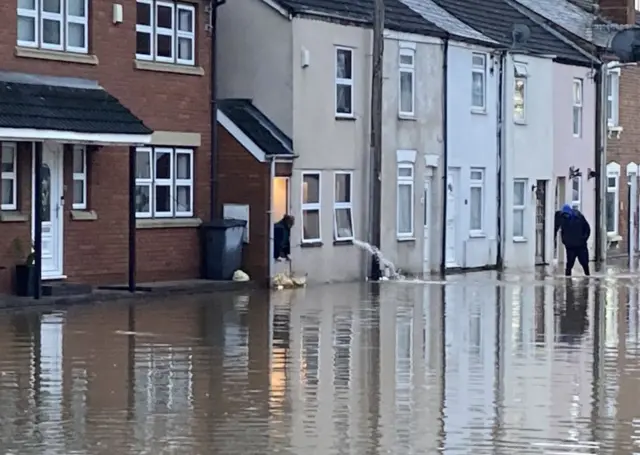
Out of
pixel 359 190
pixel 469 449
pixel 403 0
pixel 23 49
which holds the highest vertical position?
pixel 403 0

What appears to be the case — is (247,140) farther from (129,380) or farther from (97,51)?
(129,380)

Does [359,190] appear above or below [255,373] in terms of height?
above

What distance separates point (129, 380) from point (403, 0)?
23259mm

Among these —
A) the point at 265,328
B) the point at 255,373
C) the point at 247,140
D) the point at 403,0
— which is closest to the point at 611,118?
the point at 403,0

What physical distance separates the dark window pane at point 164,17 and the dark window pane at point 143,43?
42 cm

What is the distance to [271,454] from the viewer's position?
12039 millimetres

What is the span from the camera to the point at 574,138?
147ft

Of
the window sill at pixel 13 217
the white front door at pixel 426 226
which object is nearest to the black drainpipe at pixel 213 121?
the window sill at pixel 13 217

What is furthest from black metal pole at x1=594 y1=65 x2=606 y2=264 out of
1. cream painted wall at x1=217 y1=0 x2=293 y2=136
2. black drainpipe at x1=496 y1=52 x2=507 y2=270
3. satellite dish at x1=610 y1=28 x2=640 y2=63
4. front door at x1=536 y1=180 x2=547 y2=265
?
cream painted wall at x1=217 y1=0 x2=293 y2=136

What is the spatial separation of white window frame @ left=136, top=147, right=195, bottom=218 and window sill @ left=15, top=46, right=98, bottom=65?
2255 mm

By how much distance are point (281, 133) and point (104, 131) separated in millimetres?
6249

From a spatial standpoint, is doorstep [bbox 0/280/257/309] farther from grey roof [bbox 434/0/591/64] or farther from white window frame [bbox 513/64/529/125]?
grey roof [bbox 434/0/591/64]

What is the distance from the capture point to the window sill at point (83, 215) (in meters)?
27.5

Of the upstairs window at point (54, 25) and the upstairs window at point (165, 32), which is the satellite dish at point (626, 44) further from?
the upstairs window at point (54, 25)
